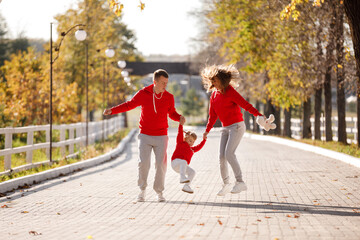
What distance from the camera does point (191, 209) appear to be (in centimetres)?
879

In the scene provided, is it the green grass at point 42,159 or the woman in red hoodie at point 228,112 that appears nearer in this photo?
the woman in red hoodie at point 228,112

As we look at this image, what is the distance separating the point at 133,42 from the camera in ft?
269

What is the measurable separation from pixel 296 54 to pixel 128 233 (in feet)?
69.7

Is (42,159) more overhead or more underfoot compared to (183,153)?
more underfoot

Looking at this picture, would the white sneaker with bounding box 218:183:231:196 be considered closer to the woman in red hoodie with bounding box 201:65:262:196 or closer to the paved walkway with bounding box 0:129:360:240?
the woman in red hoodie with bounding box 201:65:262:196

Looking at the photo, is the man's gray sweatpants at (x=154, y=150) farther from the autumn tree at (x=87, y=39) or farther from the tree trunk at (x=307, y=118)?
the autumn tree at (x=87, y=39)

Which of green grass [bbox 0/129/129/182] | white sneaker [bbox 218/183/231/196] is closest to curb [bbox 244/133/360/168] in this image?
green grass [bbox 0/129/129/182]

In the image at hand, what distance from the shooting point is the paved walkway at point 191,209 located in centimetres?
698

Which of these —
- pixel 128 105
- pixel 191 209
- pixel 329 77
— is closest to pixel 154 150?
pixel 128 105

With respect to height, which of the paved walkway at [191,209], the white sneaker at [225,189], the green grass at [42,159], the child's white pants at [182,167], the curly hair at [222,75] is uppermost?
the curly hair at [222,75]

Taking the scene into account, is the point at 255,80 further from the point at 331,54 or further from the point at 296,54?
the point at 331,54

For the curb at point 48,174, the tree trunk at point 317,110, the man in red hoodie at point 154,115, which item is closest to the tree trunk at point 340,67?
the tree trunk at point 317,110

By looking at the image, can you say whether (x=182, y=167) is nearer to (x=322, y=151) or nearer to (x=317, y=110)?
(x=322, y=151)

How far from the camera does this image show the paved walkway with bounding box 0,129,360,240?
22.9 ft
